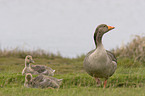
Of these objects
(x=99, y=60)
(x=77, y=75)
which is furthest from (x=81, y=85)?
(x=99, y=60)

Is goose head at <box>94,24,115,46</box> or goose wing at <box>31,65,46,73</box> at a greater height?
goose head at <box>94,24,115,46</box>

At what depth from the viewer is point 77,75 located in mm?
10758

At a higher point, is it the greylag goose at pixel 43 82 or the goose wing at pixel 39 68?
the goose wing at pixel 39 68

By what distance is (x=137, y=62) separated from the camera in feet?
54.6

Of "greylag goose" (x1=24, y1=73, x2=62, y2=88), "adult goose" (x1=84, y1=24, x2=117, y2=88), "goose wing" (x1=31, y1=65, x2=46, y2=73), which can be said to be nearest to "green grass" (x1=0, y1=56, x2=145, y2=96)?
"greylag goose" (x1=24, y1=73, x2=62, y2=88)

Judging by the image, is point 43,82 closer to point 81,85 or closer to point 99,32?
point 81,85

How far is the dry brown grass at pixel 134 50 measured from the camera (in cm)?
Result: 1753

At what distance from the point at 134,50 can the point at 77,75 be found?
9.14 metres

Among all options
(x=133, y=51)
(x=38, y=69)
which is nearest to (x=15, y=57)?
(x=38, y=69)

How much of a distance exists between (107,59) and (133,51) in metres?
10.6

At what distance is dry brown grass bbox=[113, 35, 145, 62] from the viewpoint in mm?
17531

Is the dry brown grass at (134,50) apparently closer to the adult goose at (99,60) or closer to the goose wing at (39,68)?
the goose wing at (39,68)

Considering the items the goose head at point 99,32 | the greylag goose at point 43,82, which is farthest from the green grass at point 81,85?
the goose head at point 99,32

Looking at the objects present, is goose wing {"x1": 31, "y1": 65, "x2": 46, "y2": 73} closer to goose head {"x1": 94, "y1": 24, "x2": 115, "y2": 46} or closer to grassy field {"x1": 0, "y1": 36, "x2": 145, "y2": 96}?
grassy field {"x1": 0, "y1": 36, "x2": 145, "y2": 96}
